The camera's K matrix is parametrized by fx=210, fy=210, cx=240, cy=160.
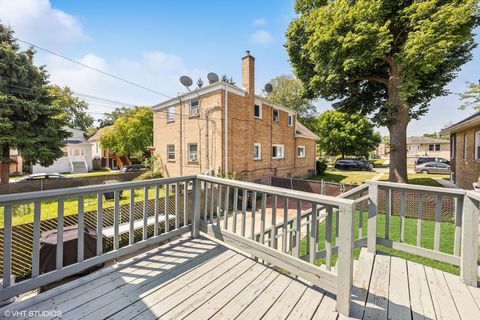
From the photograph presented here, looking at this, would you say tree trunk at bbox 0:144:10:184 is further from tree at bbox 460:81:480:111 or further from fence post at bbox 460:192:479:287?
tree at bbox 460:81:480:111

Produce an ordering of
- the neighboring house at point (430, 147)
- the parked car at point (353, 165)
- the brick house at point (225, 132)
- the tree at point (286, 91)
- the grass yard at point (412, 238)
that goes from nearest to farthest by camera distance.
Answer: the grass yard at point (412, 238)
the brick house at point (225, 132)
the parked car at point (353, 165)
the tree at point (286, 91)
the neighboring house at point (430, 147)

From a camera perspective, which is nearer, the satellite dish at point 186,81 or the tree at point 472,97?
the tree at point 472,97

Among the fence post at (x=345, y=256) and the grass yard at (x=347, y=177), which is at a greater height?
the fence post at (x=345, y=256)

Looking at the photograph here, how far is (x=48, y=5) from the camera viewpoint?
5738mm

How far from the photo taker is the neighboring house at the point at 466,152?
30.5 feet

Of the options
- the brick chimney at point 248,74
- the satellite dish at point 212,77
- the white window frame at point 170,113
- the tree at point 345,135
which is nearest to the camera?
the brick chimney at point 248,74

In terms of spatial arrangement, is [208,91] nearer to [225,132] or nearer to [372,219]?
[225,132]

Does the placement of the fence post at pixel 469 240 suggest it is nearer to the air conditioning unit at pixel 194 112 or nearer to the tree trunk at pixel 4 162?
the air conditioning unit at pixel 194 112

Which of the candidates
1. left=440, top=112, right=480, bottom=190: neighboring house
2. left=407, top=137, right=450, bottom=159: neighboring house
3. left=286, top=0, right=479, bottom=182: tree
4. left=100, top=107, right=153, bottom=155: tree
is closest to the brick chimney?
left=286, top=0, right=479, bottom=182: tree

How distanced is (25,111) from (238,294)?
57.9ft

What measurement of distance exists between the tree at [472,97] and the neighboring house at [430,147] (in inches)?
1284

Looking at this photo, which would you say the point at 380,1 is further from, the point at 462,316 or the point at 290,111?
the point at 462,316

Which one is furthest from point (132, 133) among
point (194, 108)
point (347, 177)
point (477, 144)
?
point (477, 144)

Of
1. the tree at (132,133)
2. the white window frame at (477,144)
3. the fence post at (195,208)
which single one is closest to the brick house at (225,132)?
the fence post at (195,208)
